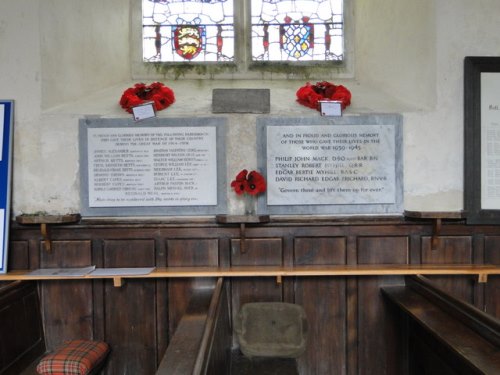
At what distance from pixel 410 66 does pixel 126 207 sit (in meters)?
2.36

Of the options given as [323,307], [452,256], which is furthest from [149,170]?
[452,256]

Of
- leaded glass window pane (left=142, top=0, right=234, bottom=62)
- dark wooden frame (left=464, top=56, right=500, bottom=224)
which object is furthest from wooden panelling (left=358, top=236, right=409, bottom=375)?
leaded glass window pane (left=142, top=0, right=234, bottom=62)

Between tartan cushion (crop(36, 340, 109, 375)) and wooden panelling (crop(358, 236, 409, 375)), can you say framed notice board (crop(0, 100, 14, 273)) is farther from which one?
wooden panelling (crop(358, 236, 409, 375))

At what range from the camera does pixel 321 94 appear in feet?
8.74

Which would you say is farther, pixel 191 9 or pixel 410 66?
pixel 191 9

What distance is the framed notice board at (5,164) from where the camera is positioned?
251cm

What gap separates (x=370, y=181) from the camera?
2.63 meters

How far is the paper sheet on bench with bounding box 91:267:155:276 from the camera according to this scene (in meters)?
2.42

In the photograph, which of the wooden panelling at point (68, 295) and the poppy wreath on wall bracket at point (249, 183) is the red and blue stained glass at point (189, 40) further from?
the wooden panelling at point (68, 295)

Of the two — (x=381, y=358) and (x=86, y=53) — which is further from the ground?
(x=86, y=53)

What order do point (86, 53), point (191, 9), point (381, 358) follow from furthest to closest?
point (191, 9)
point (86, 53)
point (381, 358)

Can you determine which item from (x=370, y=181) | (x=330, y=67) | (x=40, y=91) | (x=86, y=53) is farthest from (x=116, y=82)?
(x=370, y=181)

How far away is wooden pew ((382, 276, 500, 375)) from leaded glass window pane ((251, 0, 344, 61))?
1.95 metres

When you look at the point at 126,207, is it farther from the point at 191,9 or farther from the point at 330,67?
the point at 330,67
